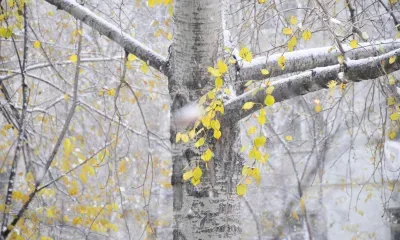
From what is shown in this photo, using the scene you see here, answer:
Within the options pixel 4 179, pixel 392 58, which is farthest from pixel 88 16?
pixel 4 179

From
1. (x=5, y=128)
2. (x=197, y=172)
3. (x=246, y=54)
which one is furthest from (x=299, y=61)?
(x=5, y=128)

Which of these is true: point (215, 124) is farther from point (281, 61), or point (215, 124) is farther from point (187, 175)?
point (281, 61)

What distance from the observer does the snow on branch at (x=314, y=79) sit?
2.83 meters

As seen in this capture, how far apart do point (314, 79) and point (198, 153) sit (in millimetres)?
757

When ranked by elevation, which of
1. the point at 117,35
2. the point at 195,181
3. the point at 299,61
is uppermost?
the point at 117,35

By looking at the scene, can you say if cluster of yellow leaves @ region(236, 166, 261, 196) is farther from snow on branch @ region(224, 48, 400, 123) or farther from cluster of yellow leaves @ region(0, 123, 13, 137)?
cluster of yellow leaves @ region(0, 123, 13, 137)

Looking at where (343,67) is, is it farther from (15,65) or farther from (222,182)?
(15,65)

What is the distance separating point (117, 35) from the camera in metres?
3.61

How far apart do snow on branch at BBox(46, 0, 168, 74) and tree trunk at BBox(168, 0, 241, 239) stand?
22 cm

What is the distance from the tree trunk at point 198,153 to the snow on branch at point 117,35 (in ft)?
0.73

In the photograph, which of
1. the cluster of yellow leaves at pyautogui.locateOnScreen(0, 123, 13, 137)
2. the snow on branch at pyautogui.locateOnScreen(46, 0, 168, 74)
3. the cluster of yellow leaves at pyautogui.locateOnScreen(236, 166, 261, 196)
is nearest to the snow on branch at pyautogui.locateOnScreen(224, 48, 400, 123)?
the cluster of yellow leaves at pyautogui.locateOnScreen(236, 166, 261, 196)

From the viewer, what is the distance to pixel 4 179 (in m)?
9.64

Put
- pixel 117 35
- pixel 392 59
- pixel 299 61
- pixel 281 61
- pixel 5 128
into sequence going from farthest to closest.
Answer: pixel 5 128, pixel 117 35, pixel 299 61, pixel 281 61, pixel 392 59

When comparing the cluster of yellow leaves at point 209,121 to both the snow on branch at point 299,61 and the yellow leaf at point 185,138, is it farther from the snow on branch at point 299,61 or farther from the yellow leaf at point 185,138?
the snow on branch at point 299,61
